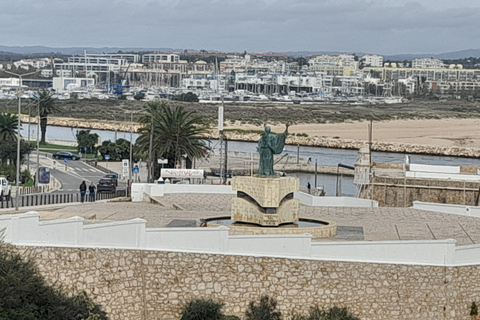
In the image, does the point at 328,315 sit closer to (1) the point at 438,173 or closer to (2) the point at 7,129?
(1) the point at 438,173

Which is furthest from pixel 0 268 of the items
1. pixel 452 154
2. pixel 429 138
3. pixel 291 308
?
pixel 429 138

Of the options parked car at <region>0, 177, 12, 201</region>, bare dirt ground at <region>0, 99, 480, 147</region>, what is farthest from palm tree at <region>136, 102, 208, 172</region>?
bare dirt ground at <region>0, 99, 480, 147</region>

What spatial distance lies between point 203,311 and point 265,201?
14.4ft

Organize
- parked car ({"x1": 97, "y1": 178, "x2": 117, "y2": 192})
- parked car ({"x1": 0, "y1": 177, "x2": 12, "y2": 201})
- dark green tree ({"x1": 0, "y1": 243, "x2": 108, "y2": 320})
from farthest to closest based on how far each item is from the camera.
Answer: parked car ({"x1": 97, "y1": 178, "x2": 117, "y2": 192}) → parked car ({"x1": 0, "y1": 177, "x2": 12, "y2": 201}) → dark green tree ({"x1": 0, "y1": 243, "x2": 108, "y2": 320})

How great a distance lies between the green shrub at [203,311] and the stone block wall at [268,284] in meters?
0.31

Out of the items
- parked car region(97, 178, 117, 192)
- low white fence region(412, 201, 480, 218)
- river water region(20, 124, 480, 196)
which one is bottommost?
river water region(20, 124, 480, 196)

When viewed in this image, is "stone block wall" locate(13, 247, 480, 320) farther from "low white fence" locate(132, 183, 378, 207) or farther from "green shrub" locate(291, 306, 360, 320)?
"low white fence" locate(132, 183, 378, 207)

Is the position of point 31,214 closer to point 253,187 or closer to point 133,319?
point 133,319

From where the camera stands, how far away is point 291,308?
2334 centimetres

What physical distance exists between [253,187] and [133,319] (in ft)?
16.9

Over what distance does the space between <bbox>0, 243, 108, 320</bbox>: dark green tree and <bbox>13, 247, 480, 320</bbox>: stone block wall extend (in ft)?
3.20

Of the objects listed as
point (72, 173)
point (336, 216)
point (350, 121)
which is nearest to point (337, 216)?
point (336, 216)

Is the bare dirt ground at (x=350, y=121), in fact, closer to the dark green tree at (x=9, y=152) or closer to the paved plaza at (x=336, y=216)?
the dark green tree at (x=9, y=152)

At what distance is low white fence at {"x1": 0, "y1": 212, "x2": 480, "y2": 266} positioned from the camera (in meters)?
23.2
